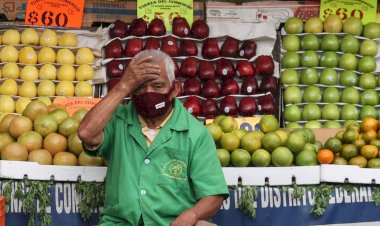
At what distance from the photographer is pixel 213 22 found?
244 inches

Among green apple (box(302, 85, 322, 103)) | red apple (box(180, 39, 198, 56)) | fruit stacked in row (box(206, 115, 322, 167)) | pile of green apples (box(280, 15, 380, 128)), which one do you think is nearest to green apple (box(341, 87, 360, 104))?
pile of green apples (box(280, 15, 380, 128))

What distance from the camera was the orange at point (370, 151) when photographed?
399 cm

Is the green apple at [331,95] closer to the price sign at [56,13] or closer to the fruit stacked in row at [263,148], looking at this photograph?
the fruit stacked in row at [263,148]

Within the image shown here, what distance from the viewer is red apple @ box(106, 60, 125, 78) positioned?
5809 mm

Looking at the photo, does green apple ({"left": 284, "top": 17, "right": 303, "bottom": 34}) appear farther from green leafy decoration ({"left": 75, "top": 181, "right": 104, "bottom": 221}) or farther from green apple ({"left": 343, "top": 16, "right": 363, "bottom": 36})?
green leafy decoration ({"left": 75, "top": 181, "right": 104, "bottom": 221})

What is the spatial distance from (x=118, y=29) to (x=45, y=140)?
7.82 ft

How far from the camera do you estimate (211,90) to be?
573 cm

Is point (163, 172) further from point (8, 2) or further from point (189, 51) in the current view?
point (8, 2)

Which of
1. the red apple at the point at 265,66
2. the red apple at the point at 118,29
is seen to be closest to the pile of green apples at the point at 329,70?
the red apple at the point at 265,66

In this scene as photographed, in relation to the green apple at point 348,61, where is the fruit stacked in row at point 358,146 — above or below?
below

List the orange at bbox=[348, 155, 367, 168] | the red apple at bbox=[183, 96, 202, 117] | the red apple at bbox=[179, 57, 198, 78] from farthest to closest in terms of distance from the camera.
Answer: the red apple at bbox=[179, 57, 198, 78] → the red apple at bbox=[183, 96, 202, 117] → the orange at bbox=[348, 155, 367, 168]

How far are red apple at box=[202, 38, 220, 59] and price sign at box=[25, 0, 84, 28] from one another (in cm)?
128

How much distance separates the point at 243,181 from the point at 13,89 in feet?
8.90

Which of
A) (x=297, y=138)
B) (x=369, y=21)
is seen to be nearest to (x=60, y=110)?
(x=297, y=138)
